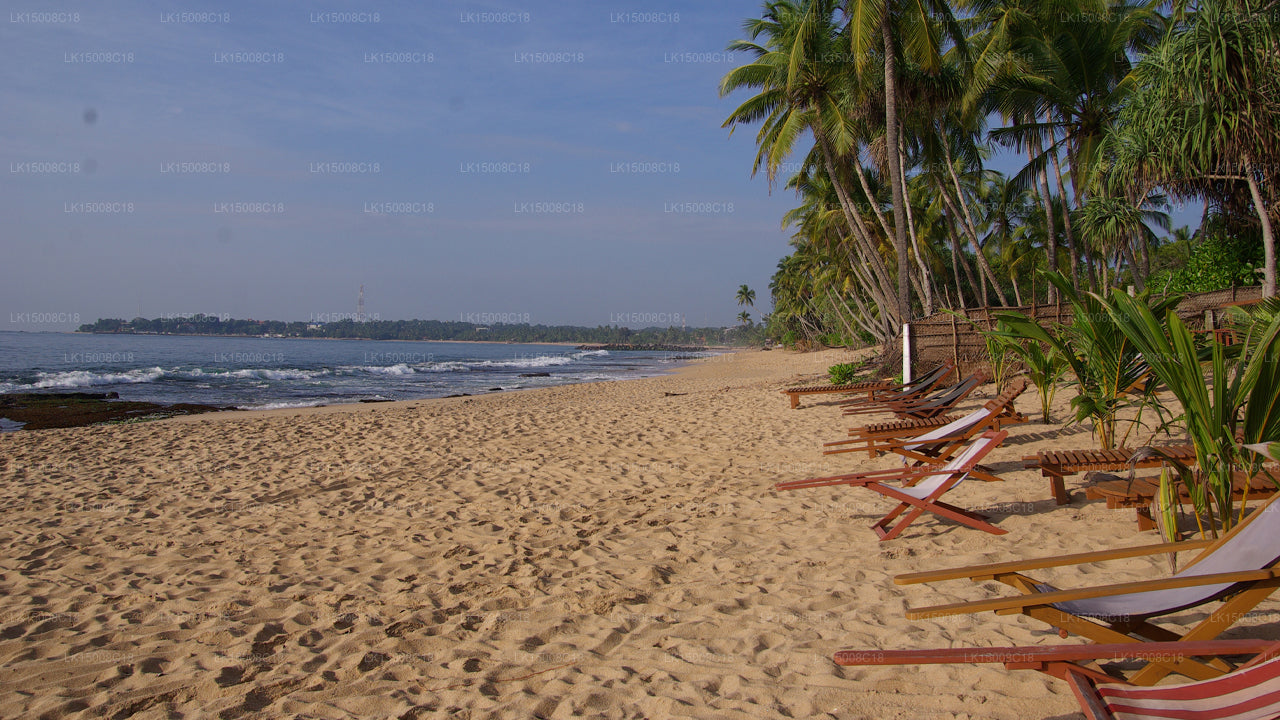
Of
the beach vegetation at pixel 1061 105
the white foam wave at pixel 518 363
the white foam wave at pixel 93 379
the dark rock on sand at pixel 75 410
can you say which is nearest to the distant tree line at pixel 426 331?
the white foam wave at pixel 518 363

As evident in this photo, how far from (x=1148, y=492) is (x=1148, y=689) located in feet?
6.71

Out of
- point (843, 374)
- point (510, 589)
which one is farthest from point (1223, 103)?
point (510, 589)

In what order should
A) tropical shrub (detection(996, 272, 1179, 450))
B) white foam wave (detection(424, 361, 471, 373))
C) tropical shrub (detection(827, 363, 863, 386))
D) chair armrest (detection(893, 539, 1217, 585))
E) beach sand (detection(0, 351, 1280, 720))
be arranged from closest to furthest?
1. chair armrest (detection(893, 539, 1217, 585))
2. beach sand (detection(0, 351, 1280, 720))
3. tropical shrub (detection(996, 272, 1179, 450))
4. tropical shrub (detection(827, 363, 863, 386))
5. white foam wave (detection(424, 361, 471, 373))

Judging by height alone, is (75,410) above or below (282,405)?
above

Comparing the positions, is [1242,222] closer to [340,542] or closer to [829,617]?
[829,617]

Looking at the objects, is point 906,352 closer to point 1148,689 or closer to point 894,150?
point 894,150

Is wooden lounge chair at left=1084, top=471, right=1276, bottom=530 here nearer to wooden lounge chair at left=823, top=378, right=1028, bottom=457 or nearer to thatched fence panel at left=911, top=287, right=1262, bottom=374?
wooden lounge chair at left=823, top=378, right=1028, bottom=457

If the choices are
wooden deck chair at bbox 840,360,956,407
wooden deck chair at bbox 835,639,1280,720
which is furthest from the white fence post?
wooden deck chair at bbox 835,639,1280,720

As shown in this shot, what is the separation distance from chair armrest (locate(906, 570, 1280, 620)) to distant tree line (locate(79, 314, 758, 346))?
12621 cm

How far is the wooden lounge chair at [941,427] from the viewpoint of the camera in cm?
488

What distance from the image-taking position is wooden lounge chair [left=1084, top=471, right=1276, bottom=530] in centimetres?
309

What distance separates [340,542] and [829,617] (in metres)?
3.26

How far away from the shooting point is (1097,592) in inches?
81.9

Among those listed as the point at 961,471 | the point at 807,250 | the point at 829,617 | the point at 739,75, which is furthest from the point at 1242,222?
the point at 807,250
